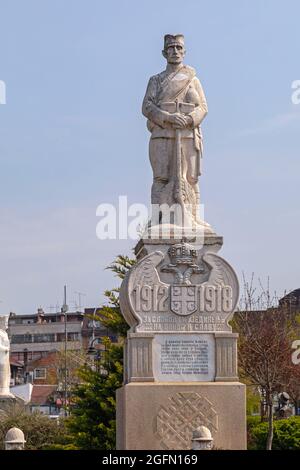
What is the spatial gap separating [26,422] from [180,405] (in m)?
16.1

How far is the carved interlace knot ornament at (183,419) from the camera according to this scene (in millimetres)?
18656

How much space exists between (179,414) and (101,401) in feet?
34.5

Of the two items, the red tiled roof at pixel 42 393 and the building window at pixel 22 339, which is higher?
the building window at pixel 22 339

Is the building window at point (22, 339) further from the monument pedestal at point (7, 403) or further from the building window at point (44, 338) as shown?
the monument pedestal at point (7, 403)

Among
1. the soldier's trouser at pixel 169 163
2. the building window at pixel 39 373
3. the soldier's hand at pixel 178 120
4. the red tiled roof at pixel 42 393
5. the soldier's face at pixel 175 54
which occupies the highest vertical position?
the soldier's face at pixel 175 54

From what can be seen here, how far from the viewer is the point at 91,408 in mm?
29500

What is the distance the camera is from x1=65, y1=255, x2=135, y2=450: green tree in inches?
1120

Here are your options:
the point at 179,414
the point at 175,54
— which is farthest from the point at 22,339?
the point at 179,414

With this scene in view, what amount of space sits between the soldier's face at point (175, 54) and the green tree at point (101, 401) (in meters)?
10.5

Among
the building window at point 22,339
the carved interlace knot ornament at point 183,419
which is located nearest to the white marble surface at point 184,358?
the carved interlace knot ornament at point 183,419

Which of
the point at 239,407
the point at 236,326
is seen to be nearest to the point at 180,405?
the point at 239,407
